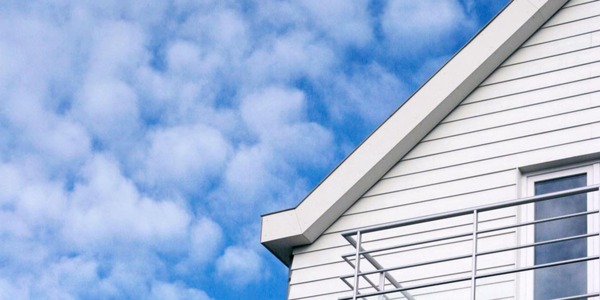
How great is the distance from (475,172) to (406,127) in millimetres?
795

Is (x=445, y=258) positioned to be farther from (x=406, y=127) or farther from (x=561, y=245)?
(x=406, y=127)

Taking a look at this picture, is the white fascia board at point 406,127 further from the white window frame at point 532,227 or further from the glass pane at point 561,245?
the glass pane at point 561,245

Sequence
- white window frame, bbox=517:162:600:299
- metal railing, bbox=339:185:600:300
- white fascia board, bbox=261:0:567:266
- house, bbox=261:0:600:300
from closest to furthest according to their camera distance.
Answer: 1. metal railing, bbox=339:185:600:300
2. white window frame, bbox=517:162:600:299
3. house, bbox=261:0:600:300
4. white fascia board, bbox=261:0:567:266

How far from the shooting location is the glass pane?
8.35 meters

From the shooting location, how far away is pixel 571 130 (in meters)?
9.23

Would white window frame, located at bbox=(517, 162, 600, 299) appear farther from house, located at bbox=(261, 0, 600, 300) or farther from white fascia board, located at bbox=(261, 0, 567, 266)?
white fascia board, located at bbox=(261, 0, 567, 266)

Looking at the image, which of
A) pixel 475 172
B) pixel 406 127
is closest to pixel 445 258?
pixel 475 172

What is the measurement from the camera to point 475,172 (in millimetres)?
9469

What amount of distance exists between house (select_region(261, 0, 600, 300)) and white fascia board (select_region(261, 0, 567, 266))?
0.04ft

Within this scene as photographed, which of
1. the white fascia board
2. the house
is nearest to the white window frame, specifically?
the house

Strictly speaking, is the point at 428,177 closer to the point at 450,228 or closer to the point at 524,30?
the point at 450,228

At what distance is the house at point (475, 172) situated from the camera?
29.4 ft

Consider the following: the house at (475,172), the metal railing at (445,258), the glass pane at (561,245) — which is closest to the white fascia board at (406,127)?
the house at (475,172)

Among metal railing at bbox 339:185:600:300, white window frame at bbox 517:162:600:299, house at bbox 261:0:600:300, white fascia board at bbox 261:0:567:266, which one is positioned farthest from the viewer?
white fascia board at bbox 261:0:567:266
